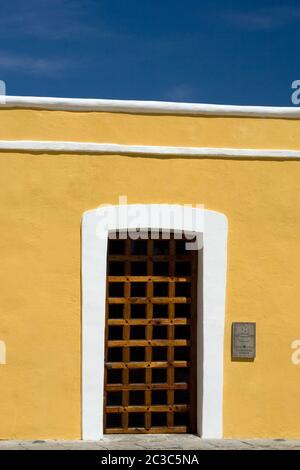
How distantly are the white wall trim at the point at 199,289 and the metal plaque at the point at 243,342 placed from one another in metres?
0.13

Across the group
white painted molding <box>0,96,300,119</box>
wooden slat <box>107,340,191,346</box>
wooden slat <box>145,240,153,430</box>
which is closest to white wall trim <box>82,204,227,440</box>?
wooden slat <box>107,340,191,346</box>

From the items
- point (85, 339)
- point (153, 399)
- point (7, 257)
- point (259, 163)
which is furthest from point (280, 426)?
point (7, 257)

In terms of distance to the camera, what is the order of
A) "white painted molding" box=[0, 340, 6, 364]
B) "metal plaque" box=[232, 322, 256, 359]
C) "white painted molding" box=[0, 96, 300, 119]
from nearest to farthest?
"white painted molding" box=[0, 340, 6, 364] < "white painted molding" box=[0, 96, 300, 119] < "metal plaque" box=[232, 322, 256, 359]

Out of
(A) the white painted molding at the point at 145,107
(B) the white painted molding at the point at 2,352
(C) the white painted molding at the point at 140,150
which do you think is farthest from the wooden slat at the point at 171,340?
(B) the white painted molding at the point at 2,352

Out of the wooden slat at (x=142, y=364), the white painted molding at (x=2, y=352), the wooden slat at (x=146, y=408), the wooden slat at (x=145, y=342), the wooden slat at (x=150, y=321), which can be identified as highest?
the wooden slat at (x=150, y=321)

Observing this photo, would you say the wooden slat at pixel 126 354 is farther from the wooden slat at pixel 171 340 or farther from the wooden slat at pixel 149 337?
the wooden slat at pixel 171 340

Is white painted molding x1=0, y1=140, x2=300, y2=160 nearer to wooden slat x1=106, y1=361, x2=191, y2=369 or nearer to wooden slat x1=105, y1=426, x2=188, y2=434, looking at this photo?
wooden slat x1=106, y1=361, x2=191, y2=369

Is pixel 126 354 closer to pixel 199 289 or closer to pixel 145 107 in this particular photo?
pixel 199 289

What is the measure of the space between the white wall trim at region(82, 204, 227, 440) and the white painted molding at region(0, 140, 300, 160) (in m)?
0.52

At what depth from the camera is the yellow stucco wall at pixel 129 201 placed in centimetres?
734

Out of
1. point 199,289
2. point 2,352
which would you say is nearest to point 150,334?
point 199,289

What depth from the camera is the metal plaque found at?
298 inches

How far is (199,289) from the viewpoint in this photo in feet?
25.1
